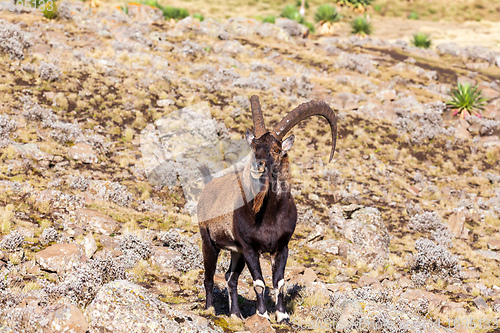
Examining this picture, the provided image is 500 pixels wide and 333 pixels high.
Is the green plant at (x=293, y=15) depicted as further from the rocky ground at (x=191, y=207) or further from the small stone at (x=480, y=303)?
the small stone at (x=480, y=303)

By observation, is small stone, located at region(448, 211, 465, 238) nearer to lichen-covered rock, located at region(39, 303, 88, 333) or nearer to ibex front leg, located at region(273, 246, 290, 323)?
ibex front leg, located at region(273, 246, 290, 323)

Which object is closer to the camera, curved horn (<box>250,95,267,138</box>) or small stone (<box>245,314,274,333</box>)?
small stone (<box>245,314,274,333</box>)

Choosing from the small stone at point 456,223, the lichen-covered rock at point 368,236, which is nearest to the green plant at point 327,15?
the small stone at point 456,223

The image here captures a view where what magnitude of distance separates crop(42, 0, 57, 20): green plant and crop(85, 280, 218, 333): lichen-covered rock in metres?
27.9

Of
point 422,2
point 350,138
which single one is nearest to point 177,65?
point 350,138

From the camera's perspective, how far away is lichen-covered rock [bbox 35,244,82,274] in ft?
27.5

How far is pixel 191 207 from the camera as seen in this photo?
1474cm

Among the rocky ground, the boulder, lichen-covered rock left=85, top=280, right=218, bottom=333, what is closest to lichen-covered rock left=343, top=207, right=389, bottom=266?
the rocky ground

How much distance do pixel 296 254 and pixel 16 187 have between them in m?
8.28

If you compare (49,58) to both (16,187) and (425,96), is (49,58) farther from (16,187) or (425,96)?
(425,96)

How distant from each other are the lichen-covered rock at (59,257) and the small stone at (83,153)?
280 inches

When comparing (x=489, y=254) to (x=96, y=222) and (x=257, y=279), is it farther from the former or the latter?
(x=96, y=222)

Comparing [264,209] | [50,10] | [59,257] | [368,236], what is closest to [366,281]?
[368,236]

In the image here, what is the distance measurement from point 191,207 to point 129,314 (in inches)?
369
